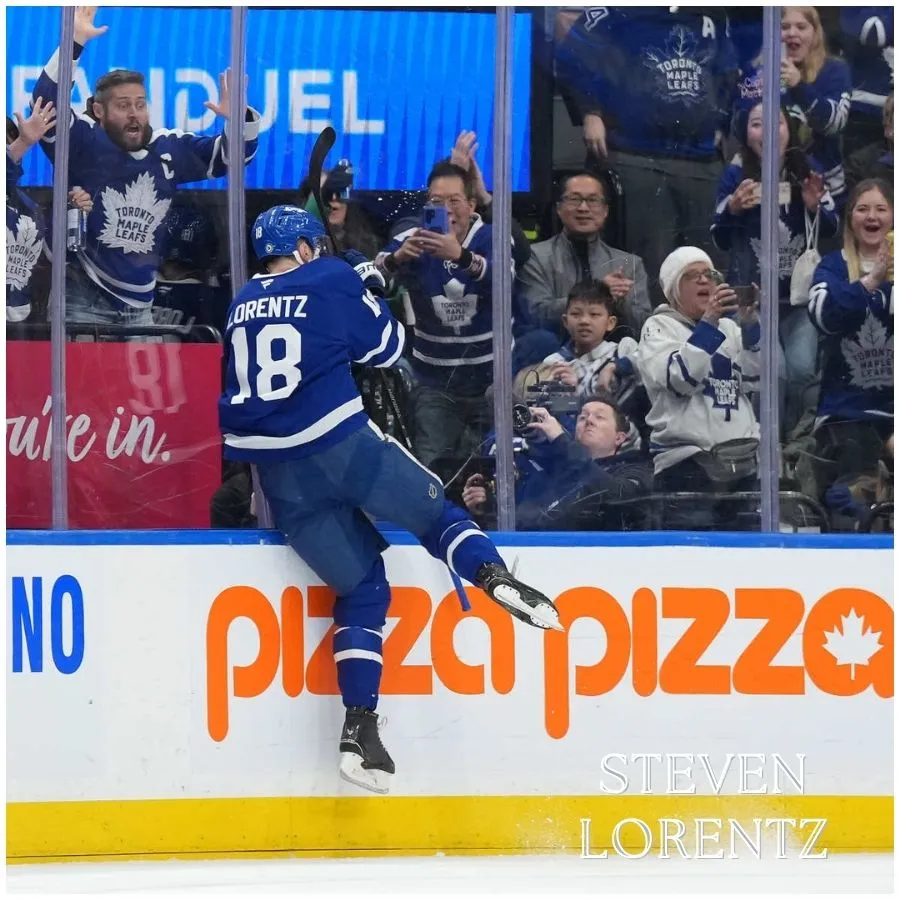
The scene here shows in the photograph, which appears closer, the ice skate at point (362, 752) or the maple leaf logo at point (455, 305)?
the ice skate at point (362, 752)

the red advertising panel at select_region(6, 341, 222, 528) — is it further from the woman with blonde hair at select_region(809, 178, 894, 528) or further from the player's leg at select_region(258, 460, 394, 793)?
the woman with blonde hair at select_region(809, 178, 894, 528)

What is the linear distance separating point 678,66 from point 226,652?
2.20 m

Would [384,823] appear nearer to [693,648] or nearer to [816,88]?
[693,648]

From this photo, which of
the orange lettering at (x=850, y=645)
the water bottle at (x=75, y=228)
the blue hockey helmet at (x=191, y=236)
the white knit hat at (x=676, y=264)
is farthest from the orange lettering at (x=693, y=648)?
the water bottle at (x=75, y=228)

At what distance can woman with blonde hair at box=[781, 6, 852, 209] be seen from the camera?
380cm

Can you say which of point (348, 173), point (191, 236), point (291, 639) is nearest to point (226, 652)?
point (291, 639)

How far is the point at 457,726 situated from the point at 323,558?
0.65 metres

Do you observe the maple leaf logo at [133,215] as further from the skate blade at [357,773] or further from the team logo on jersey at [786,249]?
the team logo on jersey at [786,249]

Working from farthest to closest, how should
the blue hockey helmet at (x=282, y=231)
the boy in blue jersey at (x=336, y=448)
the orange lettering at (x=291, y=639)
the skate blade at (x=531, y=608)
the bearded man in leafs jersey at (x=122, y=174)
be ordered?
the bearded man in leafs jersey at (x=122, y=174)
the orange lettering at (x=291, y=639)
the blue hockey helmet at (x=282, y=231)
the boy in blue jersey at (x=336, y=448)
the skate blade at (x=531, y=608)

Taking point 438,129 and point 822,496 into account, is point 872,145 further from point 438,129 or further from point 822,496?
point 438,129

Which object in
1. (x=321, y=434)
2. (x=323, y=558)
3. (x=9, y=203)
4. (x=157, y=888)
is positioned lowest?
(x=157, y=888)

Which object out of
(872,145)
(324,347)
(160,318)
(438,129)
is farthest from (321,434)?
(872,145)

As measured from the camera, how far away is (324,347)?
136 inches

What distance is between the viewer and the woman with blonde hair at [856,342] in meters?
3.81
